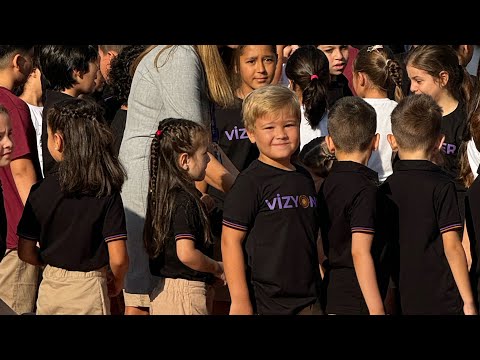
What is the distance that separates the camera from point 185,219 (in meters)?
5.36

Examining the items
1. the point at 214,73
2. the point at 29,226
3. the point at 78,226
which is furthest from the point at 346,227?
the point at 29,226

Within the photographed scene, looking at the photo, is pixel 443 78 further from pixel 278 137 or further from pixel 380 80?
pixel 278 137

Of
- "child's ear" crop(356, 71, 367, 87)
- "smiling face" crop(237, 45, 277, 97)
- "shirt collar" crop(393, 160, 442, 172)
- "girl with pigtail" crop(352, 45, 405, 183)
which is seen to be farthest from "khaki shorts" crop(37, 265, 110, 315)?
"child's ear" crop(356, 71, 367, 87)

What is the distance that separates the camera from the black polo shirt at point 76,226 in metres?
5.25

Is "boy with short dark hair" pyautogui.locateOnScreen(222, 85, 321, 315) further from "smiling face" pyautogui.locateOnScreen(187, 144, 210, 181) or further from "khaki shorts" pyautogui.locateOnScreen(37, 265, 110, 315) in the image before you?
"khaki shorts" pyautogui.locateOnScreen(37, 265, 110, 315)

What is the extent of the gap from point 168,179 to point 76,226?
1.80 feet

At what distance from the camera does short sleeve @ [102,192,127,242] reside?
17.2ft

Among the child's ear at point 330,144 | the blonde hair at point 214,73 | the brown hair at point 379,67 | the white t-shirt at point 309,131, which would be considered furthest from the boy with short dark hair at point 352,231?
the brown hair at point 379,67

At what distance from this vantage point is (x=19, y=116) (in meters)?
6.07
